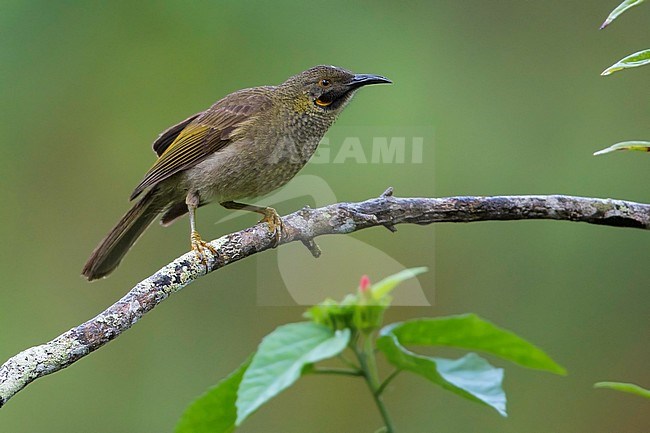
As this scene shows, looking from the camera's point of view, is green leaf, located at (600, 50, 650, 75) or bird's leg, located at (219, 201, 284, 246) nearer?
green leaf, located at (600, 50, 650, 75)

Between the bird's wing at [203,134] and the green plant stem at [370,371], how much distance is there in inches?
115

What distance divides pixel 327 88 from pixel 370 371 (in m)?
3.31

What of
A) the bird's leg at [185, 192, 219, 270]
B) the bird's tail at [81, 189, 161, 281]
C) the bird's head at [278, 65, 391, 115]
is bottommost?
the bird's tail at [81, 189, 161, 281]

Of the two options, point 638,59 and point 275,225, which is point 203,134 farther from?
point 638,59

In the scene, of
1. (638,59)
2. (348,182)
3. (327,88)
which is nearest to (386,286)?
(638,59)

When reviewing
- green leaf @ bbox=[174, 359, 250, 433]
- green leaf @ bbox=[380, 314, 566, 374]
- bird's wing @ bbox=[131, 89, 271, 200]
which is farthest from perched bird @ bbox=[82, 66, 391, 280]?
green leaf @ bbox=[380, 314, 566, 374]

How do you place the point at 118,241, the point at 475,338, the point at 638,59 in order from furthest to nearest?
the point at 118,241 → the point at 638,59 → the point at 475,338

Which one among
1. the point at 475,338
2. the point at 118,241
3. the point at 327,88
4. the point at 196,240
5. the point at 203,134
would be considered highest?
the point at 327,88

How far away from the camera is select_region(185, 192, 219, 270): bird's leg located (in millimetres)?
2969

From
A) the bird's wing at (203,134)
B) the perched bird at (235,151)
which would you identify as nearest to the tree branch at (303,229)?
the perched bird at (235,151)

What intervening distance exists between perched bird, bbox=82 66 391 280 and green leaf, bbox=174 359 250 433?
8.76ft

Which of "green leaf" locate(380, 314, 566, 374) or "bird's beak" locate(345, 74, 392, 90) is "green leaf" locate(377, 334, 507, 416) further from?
"bird's beak" locate(345, 74, 392, 90)

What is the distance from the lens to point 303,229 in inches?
130

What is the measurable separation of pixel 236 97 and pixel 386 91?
1.51 metres
